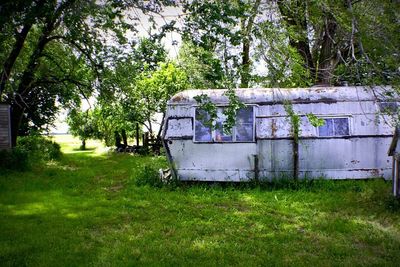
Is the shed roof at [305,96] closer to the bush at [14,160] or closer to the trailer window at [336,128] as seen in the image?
the trailer window at [336,128]

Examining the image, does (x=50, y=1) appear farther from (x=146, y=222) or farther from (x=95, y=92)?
(x=95, y=92)

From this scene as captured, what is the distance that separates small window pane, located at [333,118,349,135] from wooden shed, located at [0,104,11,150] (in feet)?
49.6

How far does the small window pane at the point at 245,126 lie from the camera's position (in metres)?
13.2

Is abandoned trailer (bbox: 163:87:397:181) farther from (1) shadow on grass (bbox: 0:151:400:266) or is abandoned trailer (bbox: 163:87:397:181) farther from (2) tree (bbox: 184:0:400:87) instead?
(2) tree (bbox: 184:0:400:87)

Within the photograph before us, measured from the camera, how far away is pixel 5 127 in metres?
18.6

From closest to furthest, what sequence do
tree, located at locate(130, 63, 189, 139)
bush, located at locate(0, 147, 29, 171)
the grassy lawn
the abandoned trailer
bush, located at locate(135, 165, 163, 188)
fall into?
1. the grassy lawn
2. the abandoned trailer
3. bush, located at locate(135, 165, 163, 188)
4. bush, located at locate(0, 147, 29, 171)
5. tree, located at locate(130, 63, 189, 139)

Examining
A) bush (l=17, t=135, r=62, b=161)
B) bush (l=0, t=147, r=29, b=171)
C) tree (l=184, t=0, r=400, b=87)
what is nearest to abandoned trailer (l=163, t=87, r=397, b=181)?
tree (l=184, t=0, r=400, b=87)

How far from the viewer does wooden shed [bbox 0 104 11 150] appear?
60.8ft

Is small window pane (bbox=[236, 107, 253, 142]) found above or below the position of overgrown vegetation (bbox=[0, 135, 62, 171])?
above

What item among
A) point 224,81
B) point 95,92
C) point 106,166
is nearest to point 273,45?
point 224,81

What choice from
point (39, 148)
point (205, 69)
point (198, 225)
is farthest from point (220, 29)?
point (39, 148)

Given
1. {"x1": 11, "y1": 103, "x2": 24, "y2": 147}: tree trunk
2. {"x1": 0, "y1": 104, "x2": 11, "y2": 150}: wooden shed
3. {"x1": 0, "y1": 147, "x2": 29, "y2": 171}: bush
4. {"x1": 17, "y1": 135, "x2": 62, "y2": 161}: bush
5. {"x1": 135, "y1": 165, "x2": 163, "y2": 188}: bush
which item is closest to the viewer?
{"x1": 135, "y1": 165, "x2": 163, "y2": 188}: bush

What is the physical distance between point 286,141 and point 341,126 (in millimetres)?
1936

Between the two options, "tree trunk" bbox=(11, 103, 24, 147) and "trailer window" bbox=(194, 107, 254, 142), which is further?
"tree trunk" bbox=(11, 103, 24, 147)
